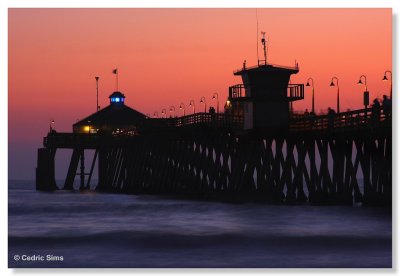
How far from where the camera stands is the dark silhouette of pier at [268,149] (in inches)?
1967

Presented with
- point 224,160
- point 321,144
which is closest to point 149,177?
point 224,160

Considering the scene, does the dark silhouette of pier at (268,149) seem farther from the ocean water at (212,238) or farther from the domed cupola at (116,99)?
the domed cupola at (116,99)

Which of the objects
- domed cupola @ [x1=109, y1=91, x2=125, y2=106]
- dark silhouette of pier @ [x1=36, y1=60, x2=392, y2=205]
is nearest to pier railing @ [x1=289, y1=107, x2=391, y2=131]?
dark silhouette of pier @ [x1=36, y1=60, x2=392, y2=205]

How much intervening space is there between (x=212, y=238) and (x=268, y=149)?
15.7 metres

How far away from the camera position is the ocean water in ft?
115

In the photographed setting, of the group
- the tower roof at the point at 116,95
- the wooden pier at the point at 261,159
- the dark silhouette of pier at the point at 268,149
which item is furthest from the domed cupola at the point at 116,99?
the dark silhouette of pier at the point at 268,149

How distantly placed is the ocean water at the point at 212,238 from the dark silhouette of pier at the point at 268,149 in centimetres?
145

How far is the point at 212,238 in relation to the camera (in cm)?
4197

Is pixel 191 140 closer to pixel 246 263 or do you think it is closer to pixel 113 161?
pixel 113 161

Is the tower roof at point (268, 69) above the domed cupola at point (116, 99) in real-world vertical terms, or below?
below

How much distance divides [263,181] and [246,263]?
2212 centimetres

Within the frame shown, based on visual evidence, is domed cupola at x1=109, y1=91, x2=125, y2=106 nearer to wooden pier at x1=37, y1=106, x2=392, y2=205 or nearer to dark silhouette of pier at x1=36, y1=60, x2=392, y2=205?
wooden pier at x1=37, y1=106, x2=392, y2=205

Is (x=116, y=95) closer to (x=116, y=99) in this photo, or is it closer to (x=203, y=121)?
(x=116, y=99)

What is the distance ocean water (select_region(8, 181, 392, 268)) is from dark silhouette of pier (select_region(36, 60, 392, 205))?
1.45 meters
